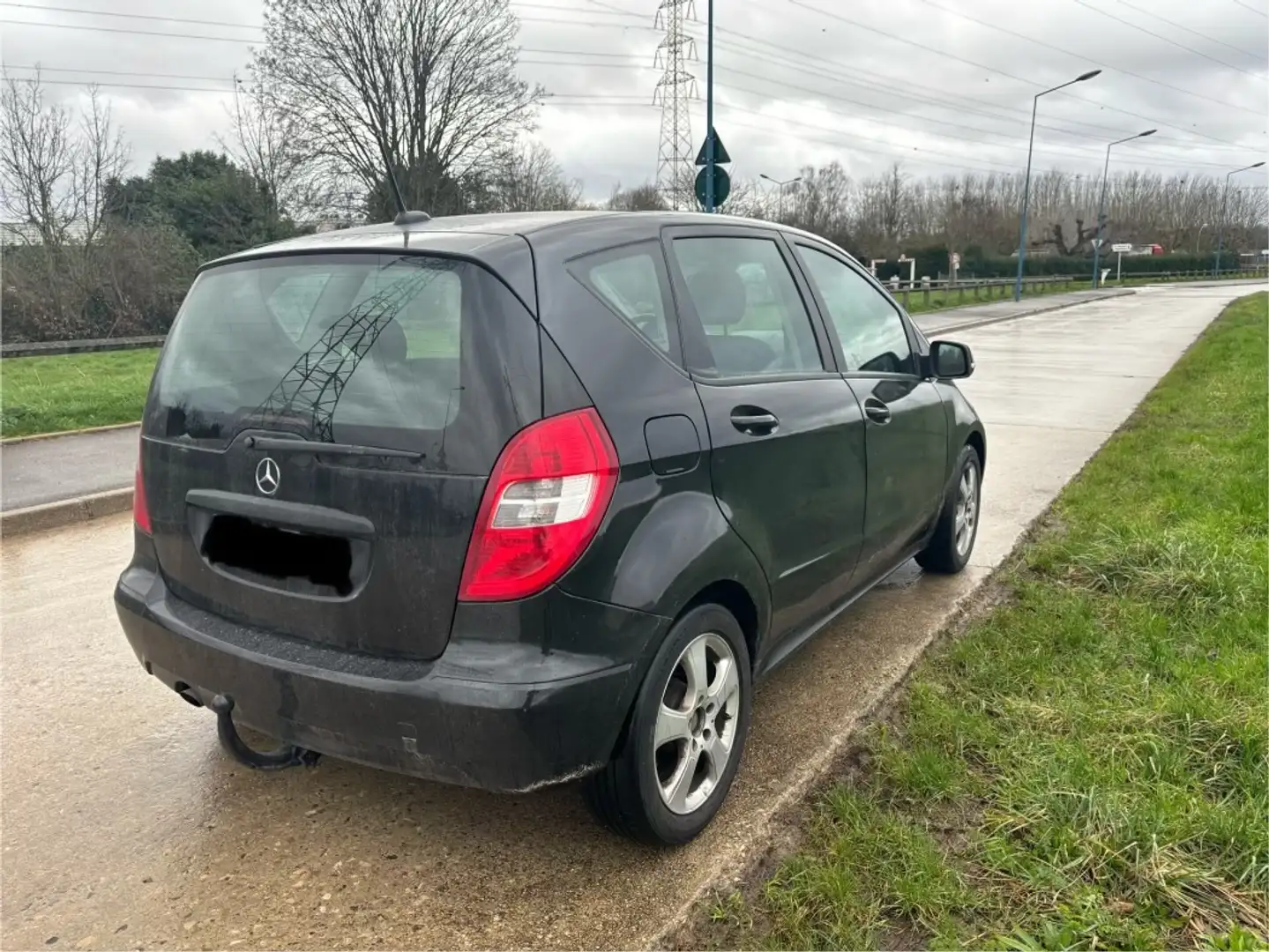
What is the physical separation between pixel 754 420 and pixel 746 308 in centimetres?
55

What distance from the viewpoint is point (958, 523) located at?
4727mm

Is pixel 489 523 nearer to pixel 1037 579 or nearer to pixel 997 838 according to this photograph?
pixel 997 838

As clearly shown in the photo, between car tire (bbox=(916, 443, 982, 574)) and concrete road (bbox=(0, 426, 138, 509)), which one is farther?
concrete road (bbox=(0, 426, 138, 509))

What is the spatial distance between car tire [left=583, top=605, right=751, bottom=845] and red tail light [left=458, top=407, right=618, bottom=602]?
0.41 meters

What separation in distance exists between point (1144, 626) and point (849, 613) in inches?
47.5

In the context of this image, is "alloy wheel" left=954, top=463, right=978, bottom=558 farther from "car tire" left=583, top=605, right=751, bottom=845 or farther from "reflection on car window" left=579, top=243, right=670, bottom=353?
"reflection on car window" left=579, top=243, right=670, bottom=353

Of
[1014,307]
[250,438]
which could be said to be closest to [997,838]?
[250,438]

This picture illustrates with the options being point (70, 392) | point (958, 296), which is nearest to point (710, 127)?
point (70, 392)

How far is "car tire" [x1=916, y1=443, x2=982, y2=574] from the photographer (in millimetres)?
4578

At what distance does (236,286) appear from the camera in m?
2.73

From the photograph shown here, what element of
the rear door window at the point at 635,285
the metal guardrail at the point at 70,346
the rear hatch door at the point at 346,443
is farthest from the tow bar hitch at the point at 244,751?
the metal guardrail at the point at 70,346

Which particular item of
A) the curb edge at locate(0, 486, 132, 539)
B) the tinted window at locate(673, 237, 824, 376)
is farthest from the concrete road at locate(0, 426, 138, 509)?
the tinted window at locate(673, 237, 824, 376)

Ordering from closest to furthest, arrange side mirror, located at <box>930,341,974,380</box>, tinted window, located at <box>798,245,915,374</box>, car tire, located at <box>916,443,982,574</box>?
tinted window, located at <box>798,245,915,374</box>, side mirror, located at <box>930,341,974,380</box>, car tire, located at <box>916,443,982,574</box>

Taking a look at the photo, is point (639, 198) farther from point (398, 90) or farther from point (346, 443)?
point (346, 443)
